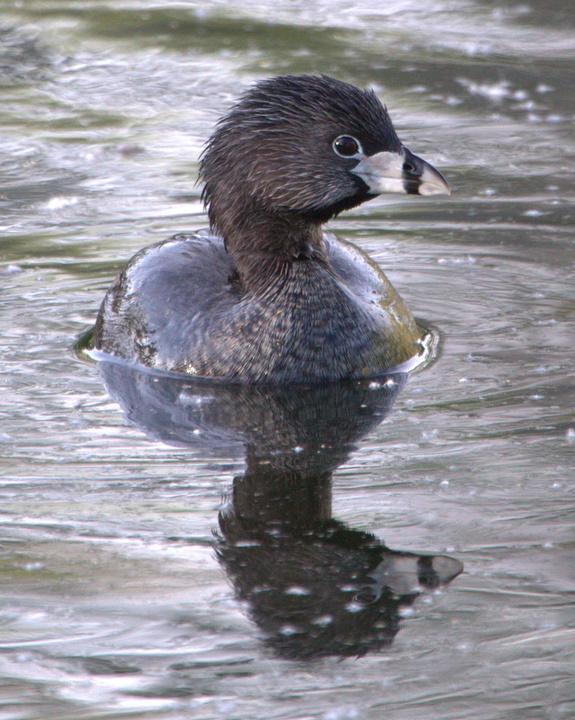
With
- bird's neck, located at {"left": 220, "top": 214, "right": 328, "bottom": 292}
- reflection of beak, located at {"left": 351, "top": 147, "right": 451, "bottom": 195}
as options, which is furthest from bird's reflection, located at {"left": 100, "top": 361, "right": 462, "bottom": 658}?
reflection of beak, located at {"left": 351, "top": 147, "right": 451, "bottom": 195}

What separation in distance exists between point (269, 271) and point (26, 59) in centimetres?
635

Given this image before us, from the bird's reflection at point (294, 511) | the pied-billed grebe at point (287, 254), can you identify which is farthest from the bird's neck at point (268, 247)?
the bird's reflection at point (294, 511)

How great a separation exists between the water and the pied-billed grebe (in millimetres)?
224

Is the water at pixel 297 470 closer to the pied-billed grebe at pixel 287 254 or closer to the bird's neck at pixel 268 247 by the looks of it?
the pied-billed grebe at pixel 287 254

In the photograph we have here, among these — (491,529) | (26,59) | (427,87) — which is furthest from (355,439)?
(26,59)

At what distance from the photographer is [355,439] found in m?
6.17

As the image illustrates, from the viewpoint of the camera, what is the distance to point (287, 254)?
6977 millimetres

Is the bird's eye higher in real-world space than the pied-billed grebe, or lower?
higher

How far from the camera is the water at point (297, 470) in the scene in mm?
4375

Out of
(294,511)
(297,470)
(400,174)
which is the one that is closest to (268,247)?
(400,174)

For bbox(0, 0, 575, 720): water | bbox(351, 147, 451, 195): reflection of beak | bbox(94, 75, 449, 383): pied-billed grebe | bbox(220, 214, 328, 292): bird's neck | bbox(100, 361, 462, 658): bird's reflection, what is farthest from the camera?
bbox(220, 214, 328, 292): bird's neck

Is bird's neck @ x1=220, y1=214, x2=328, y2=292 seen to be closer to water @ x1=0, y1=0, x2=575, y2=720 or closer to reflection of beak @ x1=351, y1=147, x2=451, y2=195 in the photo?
reflection of beak @ x1=351, y1=147, x2=451, y2=195

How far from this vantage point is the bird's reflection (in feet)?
15.3

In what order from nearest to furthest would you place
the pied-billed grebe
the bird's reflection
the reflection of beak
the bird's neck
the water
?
the water < the bird's reflection < the reflection of beak < the pied-billed grebe < the bird's neck
